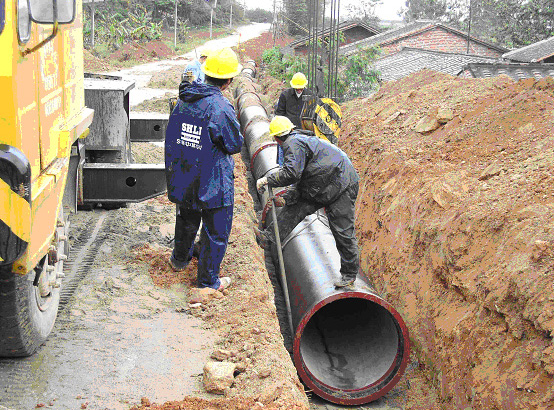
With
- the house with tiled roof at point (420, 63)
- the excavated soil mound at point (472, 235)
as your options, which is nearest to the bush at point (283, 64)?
the house with tiled roof at point (420, 63)

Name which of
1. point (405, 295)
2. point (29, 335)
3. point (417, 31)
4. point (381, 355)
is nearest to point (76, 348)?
point (29, 335)

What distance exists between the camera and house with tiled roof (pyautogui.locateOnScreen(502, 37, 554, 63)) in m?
16.6

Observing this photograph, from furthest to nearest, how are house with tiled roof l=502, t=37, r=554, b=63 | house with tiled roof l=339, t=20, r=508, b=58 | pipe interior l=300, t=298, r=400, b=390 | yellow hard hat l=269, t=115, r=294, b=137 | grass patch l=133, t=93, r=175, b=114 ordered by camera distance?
house with tiled roof l=339, t=20, r=508, b=58 < house with tiled roof l=502, t=37, r=554, b=63 < grass patch l=133, t=93, r=175, b=114 < pipe interior l=300, t=298, r=400, b=390 < yellow hard hat l=269, t=115, r=294, b=137

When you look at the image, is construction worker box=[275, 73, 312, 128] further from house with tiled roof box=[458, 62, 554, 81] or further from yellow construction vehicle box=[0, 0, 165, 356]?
yellow construction vehicle box=[0, 0, 165, 356]

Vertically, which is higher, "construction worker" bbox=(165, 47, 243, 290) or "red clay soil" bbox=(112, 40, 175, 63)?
"construction worker" bbox=(165, 47, 243, 290)

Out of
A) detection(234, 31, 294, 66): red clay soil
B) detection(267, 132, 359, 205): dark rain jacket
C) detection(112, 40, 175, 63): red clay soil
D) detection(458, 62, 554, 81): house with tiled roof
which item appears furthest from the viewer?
detection(234, 31, 294, 66): red clay soil

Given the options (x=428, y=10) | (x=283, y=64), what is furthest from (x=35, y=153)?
(x=428, y=10)

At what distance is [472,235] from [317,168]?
180cm

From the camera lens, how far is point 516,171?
22.7 ft

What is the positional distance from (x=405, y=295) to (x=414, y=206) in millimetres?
1210

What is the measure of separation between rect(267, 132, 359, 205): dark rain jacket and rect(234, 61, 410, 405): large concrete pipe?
884 mm

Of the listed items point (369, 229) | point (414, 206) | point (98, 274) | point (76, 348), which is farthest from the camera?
point (369, 229)

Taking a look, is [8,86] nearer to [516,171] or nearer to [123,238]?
[123,238]

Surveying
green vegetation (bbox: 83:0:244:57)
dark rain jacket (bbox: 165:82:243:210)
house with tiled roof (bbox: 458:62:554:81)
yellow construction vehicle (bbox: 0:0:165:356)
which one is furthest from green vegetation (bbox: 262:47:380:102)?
green vegetation (bbox: 83:0:244:57)
